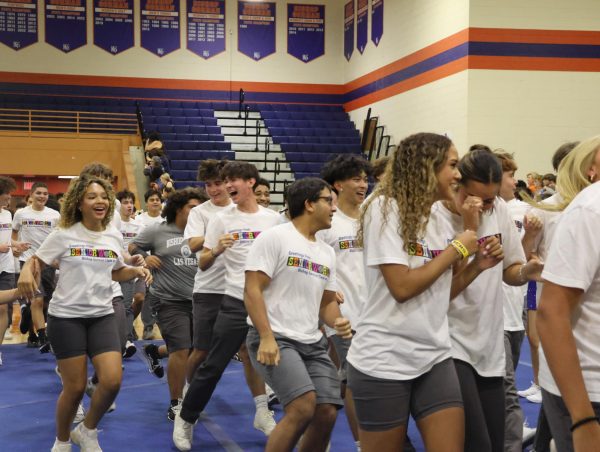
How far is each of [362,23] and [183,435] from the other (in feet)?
58.1

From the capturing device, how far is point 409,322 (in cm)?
298

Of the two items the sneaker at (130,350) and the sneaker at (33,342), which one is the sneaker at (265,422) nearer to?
the sneaker at (130,350)

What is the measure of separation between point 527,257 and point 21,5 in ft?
68.5

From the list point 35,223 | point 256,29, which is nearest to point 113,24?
point 256,29

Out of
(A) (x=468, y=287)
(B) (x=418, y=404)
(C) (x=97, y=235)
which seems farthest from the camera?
(C) (x=97, y=235)

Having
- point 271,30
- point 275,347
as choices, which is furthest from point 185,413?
point 271,30

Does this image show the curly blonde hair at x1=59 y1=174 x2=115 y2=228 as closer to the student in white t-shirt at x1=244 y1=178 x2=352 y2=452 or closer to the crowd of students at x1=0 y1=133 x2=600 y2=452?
the crowd of students at x1=0 y1=133 x2=600 y2=452

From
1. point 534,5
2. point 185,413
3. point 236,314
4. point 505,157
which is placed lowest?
point 185,413

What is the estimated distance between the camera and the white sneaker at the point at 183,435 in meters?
5.32

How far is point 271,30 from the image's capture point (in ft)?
75.6

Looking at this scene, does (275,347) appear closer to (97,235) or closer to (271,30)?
(97,235)

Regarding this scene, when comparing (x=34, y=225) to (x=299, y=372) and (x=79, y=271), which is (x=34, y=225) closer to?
(x=79, y=271)

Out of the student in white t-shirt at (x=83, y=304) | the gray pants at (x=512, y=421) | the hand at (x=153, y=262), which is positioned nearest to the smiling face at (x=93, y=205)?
the student in white t-shirt at (x=83, y=304)

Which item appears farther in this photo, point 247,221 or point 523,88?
point 523,88
